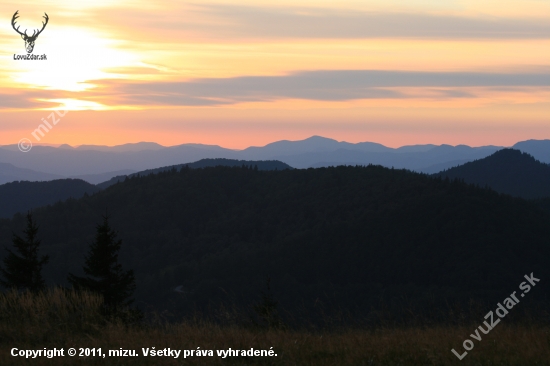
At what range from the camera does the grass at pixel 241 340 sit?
9.20 meters

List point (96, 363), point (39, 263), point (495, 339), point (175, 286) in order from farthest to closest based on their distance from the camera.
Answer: point (175, 286) < point (39, 263) < point (495, 339) < point (96, 363)

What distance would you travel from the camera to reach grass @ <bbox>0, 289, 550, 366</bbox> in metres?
9.20

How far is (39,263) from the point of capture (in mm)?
29125

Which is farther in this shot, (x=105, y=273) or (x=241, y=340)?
(x=105, y=273)

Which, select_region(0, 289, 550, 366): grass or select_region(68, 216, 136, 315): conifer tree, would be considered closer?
select_region(0, 289, 550, 366): grass

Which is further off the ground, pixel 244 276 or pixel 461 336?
pixel 461 336

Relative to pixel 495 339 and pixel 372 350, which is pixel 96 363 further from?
pixel 495 339

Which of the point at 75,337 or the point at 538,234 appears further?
the point at 538,234

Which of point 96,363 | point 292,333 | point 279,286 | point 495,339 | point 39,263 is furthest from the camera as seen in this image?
point 279,286

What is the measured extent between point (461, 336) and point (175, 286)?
7536 inches

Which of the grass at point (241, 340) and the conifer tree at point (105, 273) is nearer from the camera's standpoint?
the grass at point (241, 340)

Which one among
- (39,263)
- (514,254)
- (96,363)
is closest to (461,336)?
(96,363)

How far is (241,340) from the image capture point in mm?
9984

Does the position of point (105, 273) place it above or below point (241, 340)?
above
